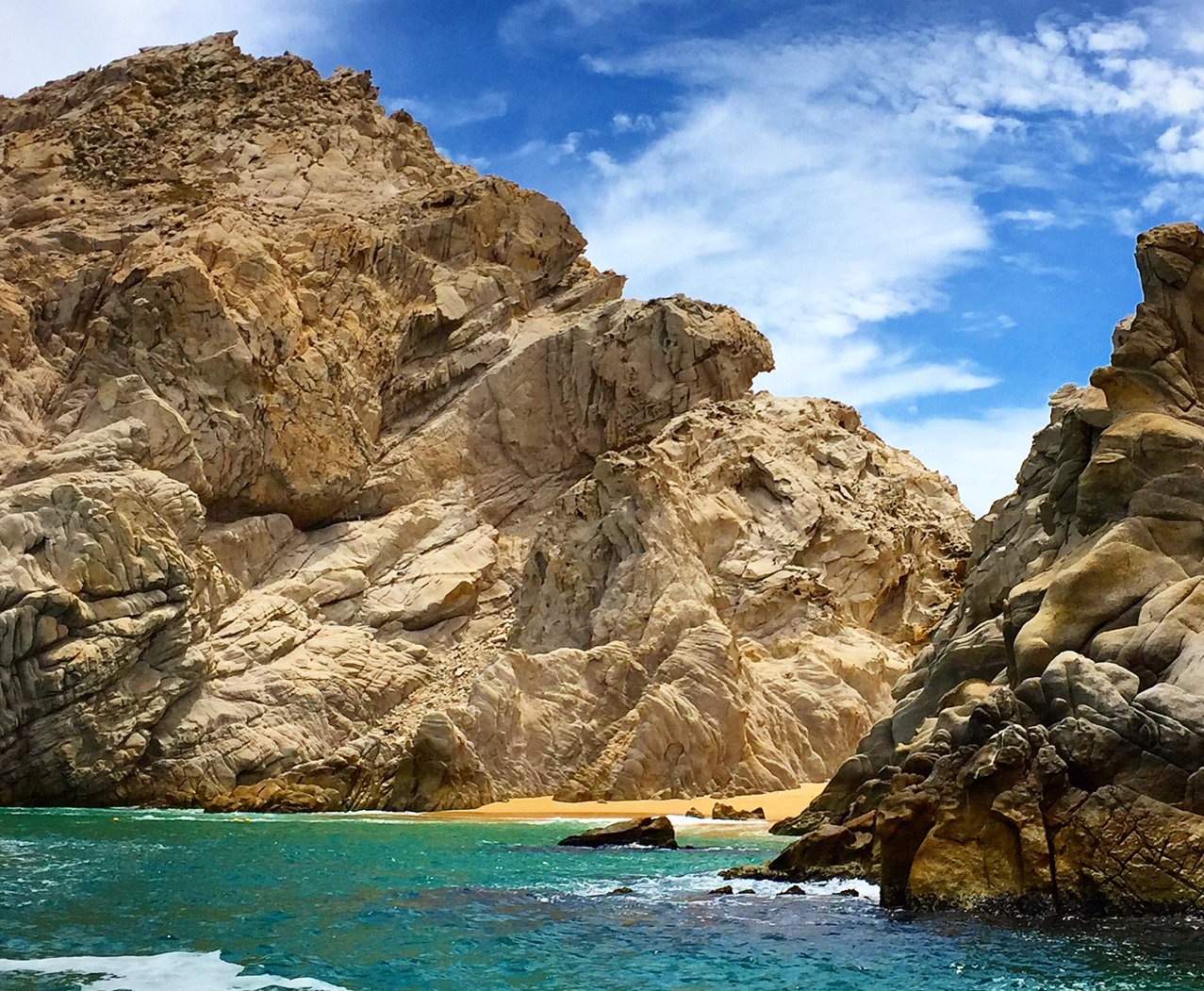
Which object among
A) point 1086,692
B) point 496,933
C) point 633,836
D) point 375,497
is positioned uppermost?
point 375,497

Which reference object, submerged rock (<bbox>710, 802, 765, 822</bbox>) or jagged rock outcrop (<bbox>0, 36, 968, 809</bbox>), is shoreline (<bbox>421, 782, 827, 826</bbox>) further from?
jagged rock outcrop (<bbox>0, 36, 968, 809</bbox>)

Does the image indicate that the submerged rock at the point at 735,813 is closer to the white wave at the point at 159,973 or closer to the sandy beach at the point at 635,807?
the sandy beach at the point at 635,807

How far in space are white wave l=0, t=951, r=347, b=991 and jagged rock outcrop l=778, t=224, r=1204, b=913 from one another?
8804 millimetres

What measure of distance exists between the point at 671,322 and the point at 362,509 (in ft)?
55.8

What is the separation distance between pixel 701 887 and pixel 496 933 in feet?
17.4

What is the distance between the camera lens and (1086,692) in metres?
17.6

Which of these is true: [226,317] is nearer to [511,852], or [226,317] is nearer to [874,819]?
[511,852]

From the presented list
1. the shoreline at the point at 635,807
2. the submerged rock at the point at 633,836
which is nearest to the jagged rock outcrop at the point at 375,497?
the shoreline at the point at 635,807

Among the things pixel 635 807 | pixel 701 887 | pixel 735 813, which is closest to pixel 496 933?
pixel 701 887

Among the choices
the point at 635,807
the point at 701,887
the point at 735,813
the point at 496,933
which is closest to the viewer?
the point at 496,933

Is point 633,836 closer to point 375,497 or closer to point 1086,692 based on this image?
point 1086,692

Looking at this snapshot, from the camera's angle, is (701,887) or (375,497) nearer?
(701,887)

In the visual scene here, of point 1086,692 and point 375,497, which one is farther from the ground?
point 375,497

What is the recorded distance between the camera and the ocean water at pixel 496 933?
14312mm
